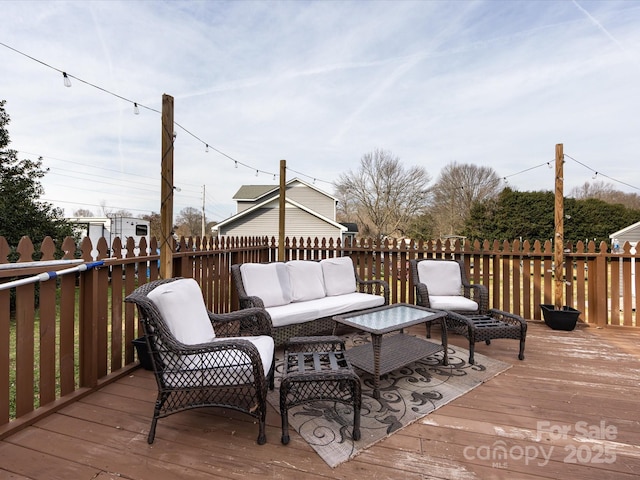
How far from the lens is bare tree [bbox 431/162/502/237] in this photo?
21.6 meters

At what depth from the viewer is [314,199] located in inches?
738

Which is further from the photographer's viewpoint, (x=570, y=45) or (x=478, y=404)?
(x=570, y=45)

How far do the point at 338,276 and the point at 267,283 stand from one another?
124 centimetres

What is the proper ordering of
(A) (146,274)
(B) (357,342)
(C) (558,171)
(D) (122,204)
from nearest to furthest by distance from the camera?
(A) (146,274)
(B) (357,342)
(C) (558,171)
(D) (122,204)

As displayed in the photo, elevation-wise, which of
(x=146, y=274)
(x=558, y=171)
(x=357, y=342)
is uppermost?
(x=558, y=171)

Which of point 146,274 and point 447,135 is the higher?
point 447,135

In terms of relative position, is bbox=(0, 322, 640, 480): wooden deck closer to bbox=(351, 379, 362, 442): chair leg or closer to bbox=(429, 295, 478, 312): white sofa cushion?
bbox=(351, 379, 362, 442): chair leg

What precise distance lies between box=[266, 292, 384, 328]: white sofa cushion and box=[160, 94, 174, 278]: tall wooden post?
1233 mm

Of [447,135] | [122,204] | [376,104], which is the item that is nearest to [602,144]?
[447,135]

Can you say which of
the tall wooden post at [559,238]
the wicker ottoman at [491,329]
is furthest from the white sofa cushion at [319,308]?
the tall wooden post at [559,238]

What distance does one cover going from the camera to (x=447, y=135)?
14.1m

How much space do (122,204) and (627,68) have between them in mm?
30958

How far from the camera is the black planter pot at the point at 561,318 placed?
14.9 ft

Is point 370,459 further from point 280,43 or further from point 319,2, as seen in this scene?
point 280,43
